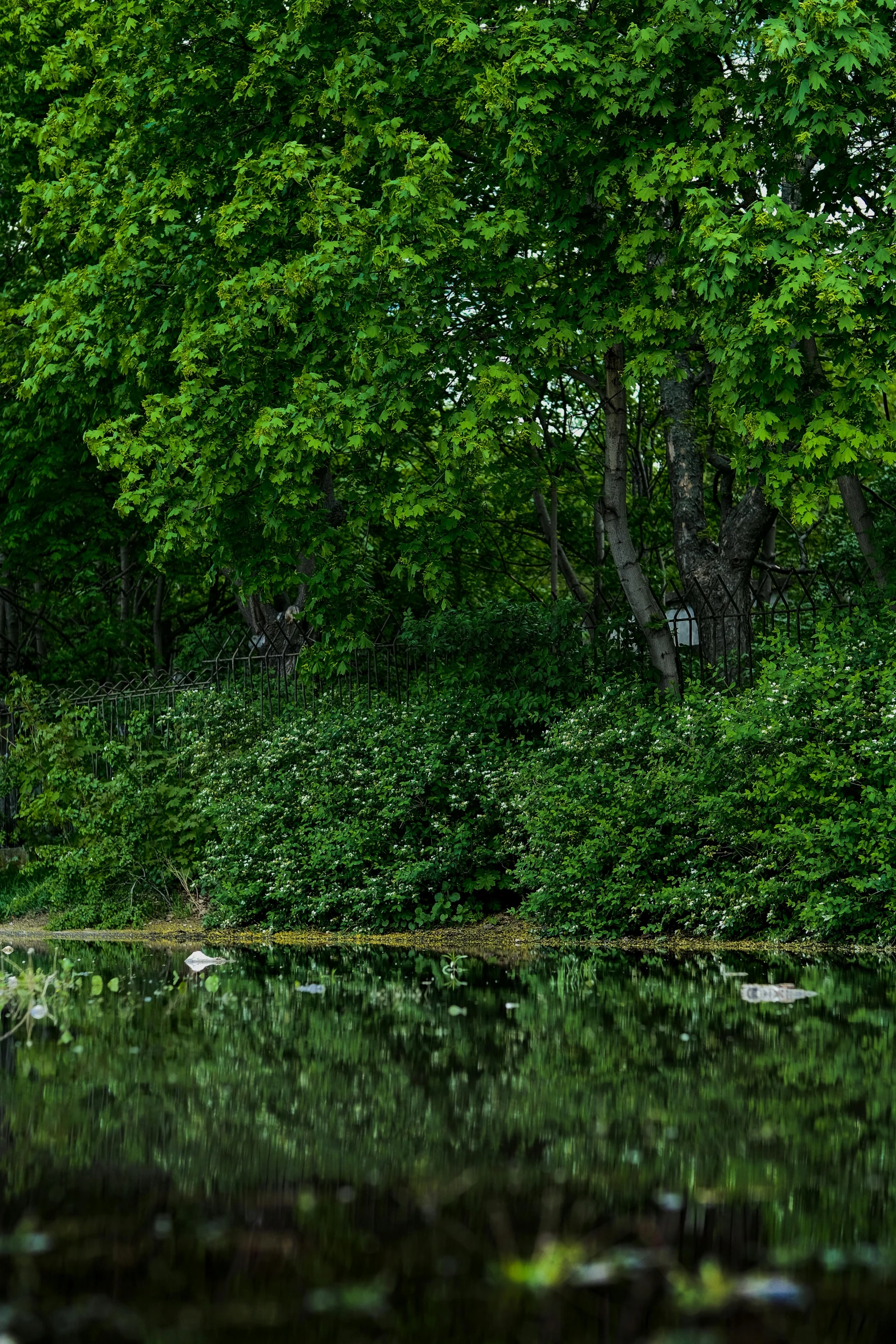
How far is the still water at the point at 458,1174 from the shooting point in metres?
2.52

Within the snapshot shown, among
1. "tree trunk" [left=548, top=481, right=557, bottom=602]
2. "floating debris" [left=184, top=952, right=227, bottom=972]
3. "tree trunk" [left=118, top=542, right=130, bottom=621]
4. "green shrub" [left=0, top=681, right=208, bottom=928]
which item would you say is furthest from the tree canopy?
"tree trunk" [left=118, top=542, right=130, bottom=621]

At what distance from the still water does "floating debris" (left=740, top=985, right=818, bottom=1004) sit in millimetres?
43

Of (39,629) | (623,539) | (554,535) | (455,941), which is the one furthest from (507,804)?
(39,629)

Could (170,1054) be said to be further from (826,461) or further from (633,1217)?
(826,461)

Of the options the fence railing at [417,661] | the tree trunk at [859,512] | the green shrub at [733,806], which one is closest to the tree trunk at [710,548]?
the fence railing at [417,661]

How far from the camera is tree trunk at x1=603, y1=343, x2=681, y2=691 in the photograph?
43.8 feet

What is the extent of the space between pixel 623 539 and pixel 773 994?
751 centimetres

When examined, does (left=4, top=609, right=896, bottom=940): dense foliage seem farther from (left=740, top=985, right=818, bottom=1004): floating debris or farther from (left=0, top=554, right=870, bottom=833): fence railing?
(left=740, top=985, right=818, bottom=1004): floating debris

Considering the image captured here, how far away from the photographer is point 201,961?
1088 cm

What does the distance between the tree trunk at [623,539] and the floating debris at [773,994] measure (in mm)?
5569

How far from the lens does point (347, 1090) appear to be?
15.7 feet

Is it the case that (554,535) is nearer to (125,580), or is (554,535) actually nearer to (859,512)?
(859,512)

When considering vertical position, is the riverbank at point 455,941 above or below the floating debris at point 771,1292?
below

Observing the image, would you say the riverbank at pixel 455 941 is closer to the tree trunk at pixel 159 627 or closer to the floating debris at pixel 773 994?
the floating debris at pixel 773 994
